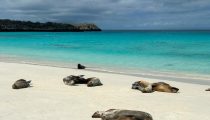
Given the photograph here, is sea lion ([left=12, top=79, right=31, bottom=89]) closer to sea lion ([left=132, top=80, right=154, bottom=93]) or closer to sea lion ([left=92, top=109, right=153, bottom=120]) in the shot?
sea lion ([left=132, top=80, right=154, bottom=93])

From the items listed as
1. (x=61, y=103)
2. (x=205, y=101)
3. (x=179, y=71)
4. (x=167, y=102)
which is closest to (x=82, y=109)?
(x=61, y=103)

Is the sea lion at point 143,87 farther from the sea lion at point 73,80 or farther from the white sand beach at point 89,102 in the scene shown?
the sea lion at point 73,80

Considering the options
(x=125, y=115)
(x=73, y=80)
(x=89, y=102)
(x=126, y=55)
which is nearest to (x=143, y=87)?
(x=89, y=102)

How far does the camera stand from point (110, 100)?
833cm

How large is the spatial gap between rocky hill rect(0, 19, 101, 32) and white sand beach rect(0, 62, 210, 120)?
131273 mm

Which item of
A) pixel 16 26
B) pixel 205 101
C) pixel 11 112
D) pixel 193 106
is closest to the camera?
pixel 11 112

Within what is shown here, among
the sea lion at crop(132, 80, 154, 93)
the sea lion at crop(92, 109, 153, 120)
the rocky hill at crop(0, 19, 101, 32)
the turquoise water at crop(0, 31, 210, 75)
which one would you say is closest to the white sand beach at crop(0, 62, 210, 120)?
the sea lion at crop(132, 80, 154, 93)

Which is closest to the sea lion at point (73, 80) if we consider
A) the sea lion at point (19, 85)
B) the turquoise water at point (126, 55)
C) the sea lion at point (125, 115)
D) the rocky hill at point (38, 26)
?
the sea lion at point (19, 85)

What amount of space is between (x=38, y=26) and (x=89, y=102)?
15109cm

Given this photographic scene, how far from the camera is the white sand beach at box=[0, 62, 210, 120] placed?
6.88m

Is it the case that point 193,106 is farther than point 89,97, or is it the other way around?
point 89,97

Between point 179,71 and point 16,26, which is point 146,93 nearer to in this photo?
point 179,71

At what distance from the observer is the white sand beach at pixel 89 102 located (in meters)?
6.88

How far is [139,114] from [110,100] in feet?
7.80
